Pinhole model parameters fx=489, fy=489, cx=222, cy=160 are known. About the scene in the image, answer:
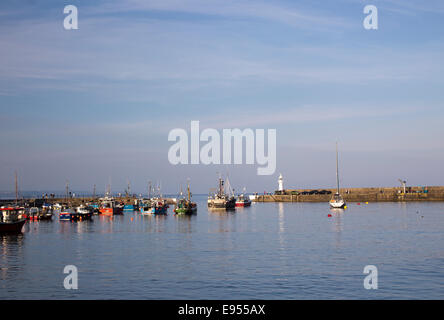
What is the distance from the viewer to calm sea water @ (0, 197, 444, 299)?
1448 inches

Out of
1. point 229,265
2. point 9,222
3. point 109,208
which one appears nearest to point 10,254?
point 229,265

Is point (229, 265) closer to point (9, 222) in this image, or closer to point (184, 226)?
point (9, 222)

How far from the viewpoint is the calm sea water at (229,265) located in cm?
3678

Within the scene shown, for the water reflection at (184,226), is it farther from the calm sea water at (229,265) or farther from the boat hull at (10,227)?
the boat hull at (10,227)

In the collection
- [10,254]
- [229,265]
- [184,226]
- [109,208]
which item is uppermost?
[229,265]

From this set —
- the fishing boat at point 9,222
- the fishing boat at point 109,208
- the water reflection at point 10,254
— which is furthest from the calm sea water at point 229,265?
the fishing boat at point 109,208

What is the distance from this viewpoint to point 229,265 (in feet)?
161

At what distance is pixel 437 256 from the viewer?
5341cm

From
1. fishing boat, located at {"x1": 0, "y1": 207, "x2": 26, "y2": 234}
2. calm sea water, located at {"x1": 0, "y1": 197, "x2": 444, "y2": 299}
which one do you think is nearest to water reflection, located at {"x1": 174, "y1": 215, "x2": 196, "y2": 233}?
calm sea water, located at {"x1": 0, "y1": 197, "x2": 444, "y2": 299}

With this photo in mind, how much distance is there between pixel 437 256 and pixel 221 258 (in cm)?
2359
